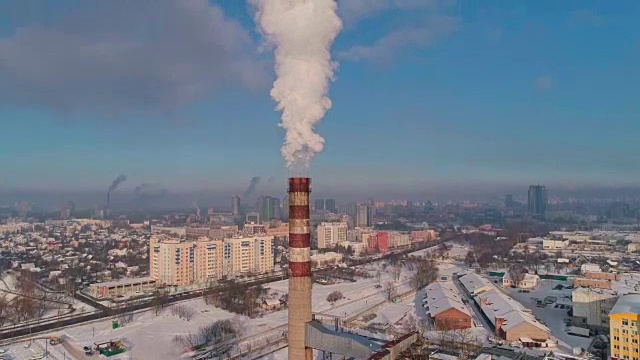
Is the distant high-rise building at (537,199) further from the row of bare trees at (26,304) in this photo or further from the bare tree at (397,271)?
the row of bare trees at (26,304)

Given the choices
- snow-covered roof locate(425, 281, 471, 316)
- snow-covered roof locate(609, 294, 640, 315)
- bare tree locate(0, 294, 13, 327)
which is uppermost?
snow-covered roof locate(609, 294, 640, 315)

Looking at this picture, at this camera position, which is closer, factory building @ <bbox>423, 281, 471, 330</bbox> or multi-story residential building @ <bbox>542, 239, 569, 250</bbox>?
factory building @ <bbox>423, 281, 471, 330</bbox>

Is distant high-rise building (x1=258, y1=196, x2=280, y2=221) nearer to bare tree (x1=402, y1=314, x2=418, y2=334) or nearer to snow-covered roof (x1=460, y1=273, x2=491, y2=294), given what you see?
snow-covered roof (x1=460, y1=273, x2=491, y2=294)

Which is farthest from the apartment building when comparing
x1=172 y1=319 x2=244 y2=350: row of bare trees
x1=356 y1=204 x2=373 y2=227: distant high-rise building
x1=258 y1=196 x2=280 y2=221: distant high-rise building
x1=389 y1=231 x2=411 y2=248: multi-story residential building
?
x1=356 y1=204 x2=373 y2=227: distant high-rise building

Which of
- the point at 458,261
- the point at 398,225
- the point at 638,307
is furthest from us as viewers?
the point at 398,225

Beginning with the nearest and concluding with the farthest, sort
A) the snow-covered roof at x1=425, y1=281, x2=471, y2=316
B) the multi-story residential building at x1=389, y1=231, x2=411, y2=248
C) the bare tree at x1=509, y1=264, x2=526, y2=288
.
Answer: the snow-covered roof at x1=425, y1=281, x2=471, y2=316
the bare tree at x1=509, y1=264, x2=526, y2=288
the multi-story residential building at x1=389, y1=231, x2=411, y2=248

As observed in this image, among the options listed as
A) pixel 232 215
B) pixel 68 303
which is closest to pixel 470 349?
pixel 68 303

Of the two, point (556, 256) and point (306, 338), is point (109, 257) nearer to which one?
point (306, 338)
